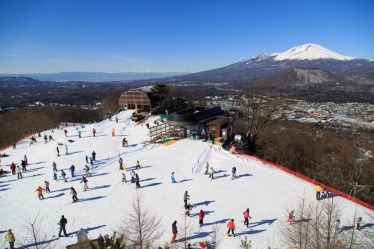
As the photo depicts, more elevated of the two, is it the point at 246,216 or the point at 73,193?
the point at 73,193

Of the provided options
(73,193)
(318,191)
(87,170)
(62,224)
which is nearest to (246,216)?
(318,191)

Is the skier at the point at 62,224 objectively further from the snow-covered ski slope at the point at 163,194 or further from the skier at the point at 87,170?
the skier at the point at 87,170

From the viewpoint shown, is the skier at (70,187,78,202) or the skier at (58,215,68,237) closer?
the skier at (58,215,68,237)

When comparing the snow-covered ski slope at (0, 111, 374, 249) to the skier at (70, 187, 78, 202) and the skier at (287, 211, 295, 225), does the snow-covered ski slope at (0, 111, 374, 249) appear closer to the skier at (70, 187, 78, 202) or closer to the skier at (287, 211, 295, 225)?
the skier at (70, 187, 78, 202)

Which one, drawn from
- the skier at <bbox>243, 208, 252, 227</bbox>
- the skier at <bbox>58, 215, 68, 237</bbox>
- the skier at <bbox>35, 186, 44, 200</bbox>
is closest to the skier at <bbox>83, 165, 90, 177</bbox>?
the skier at <bbox>35, 186, 44, 200</bbox>

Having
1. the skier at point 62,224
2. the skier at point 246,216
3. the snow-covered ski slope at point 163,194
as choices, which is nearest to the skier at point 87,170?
the snow-covered ski slope at point 163,194

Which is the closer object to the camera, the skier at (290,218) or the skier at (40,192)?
the skier at (290,218)

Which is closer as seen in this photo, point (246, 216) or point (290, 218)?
point (246, 216)

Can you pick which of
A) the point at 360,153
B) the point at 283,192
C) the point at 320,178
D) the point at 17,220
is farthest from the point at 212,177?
the point at 360,153

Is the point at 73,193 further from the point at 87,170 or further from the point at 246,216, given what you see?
the point at 246,216
